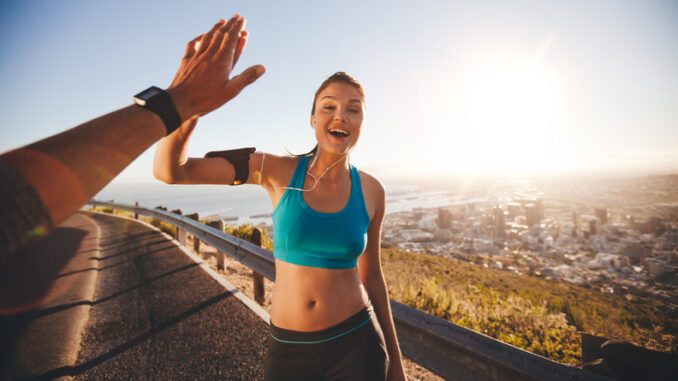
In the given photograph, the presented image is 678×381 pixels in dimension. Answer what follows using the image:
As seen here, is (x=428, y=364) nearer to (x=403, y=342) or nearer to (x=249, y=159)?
(x=403, y=342)

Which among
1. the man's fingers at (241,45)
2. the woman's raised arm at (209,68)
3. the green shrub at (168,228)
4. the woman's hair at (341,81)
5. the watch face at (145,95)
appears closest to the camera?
the watch face at (145,95)

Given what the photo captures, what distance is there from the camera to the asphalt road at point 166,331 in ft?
8.22

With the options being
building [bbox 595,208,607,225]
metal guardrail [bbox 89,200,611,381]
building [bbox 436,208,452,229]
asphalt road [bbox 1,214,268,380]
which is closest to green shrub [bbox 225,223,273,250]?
asphalt road [bbox 1,214,268,380]

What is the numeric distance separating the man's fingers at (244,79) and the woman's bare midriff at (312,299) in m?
1.12

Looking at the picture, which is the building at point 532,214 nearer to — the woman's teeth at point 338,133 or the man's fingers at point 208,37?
the woman's teeth at point 338,133

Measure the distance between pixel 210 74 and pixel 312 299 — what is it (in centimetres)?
135

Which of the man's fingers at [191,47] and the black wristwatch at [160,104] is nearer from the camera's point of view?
the black wristwatch at [160,104]

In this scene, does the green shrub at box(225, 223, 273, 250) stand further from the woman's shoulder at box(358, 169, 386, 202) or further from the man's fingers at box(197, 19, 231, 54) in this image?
the man's fingers at box(197, 19, 231, 54)

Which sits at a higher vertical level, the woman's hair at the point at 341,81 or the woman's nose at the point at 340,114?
the woman's hair at the point at 341,81

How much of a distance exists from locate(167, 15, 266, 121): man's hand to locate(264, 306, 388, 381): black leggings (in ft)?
4.46

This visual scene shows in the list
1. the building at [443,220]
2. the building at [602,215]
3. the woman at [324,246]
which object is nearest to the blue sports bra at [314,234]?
the woman at [324,246]

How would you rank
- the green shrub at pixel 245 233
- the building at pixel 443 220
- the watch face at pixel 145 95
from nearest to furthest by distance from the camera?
the watch face at pixel 145 95 → the green shrub at pixel 245 233 → the building at pixel 443 220

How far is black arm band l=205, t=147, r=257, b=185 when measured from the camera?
1.60 metres

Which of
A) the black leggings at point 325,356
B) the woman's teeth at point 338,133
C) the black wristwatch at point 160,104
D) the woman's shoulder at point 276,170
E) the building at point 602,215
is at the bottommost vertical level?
the building at point 602,215
